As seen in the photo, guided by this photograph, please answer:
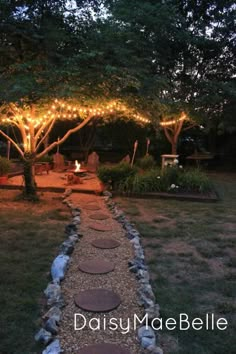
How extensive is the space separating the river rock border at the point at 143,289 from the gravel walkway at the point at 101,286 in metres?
0.06

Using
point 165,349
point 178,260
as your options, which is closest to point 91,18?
point 178,260

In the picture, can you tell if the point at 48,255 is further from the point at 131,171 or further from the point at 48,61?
A: the point at 131,171

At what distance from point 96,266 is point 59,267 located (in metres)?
0.44

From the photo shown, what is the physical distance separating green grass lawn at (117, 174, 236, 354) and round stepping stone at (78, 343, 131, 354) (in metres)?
0.34

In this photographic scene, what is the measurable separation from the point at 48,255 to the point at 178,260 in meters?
1.62

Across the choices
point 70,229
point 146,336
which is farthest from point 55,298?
point 70,229

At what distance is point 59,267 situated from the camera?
12.2ft

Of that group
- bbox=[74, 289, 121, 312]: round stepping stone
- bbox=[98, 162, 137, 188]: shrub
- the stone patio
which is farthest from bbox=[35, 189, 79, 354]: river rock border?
the stone patio

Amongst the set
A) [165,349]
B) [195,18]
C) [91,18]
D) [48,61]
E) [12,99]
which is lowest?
[165,349]

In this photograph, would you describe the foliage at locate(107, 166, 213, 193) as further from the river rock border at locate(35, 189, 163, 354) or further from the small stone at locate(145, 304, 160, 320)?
the small stone at locate(145, 304, 160, 320)

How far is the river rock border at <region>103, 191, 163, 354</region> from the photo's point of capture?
249cm

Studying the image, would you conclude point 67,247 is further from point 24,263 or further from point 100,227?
point 100,227

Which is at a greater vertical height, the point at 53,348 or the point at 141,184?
the point at 141,184

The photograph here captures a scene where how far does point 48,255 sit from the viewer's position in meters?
4.29
